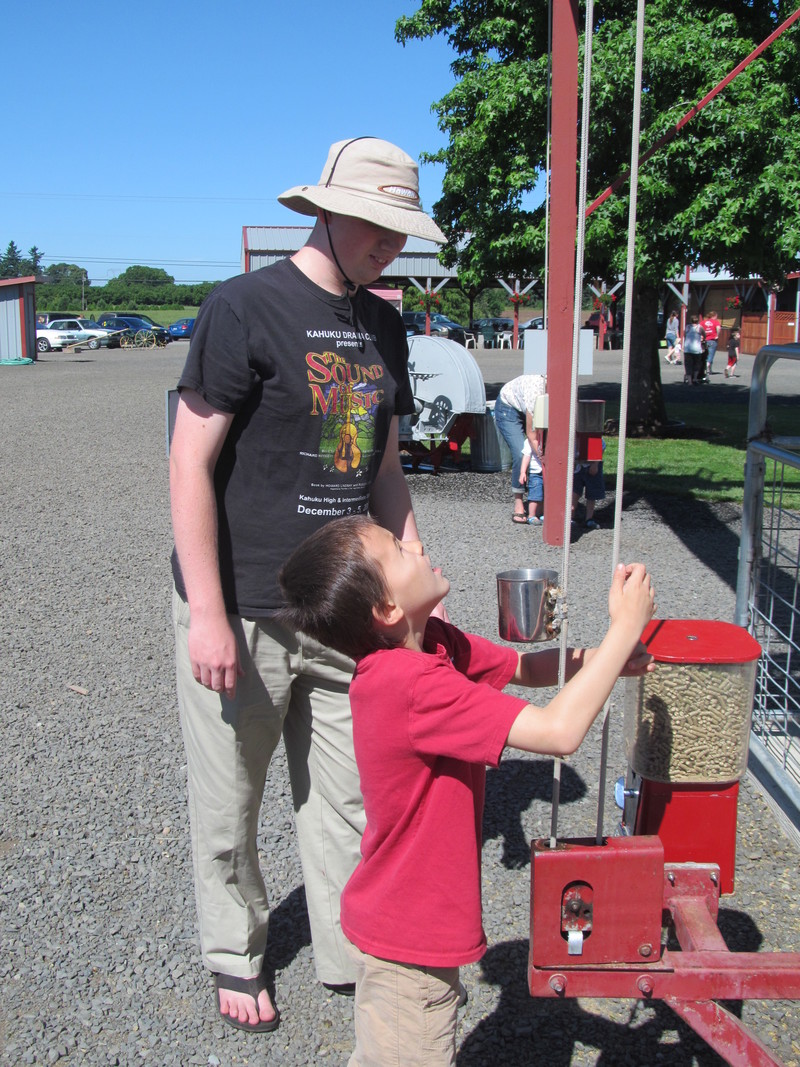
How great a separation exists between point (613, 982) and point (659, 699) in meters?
0.65

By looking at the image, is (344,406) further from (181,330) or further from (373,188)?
(181,330)

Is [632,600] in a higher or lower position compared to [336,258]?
lower

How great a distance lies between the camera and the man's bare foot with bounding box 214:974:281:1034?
247 cm

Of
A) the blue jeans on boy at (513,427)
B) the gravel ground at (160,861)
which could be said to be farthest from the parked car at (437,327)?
the gravel ground at (160,861)

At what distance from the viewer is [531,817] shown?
3.48 meters

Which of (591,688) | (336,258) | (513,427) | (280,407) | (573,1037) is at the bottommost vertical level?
(573,1037)

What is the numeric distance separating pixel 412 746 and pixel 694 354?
2231 centimetres

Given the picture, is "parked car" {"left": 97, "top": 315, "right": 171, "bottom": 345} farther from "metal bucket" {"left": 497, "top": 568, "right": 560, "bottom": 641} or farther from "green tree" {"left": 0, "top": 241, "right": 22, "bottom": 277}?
"green tree" {"left": 0, "top": 241, "right": 22, "bottom": 277}

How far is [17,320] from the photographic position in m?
29.1

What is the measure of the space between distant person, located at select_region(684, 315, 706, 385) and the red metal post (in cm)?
1575

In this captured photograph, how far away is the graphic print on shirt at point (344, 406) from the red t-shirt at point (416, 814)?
0.66m

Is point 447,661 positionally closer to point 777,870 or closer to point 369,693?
point 369,693

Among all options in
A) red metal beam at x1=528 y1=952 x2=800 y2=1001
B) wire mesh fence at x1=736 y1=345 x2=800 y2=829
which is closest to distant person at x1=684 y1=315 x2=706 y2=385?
wire mesh fence at x1=736 y1=345 x2=800 y2=829

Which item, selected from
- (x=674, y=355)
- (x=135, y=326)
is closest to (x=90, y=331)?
(x=135, y=326)
